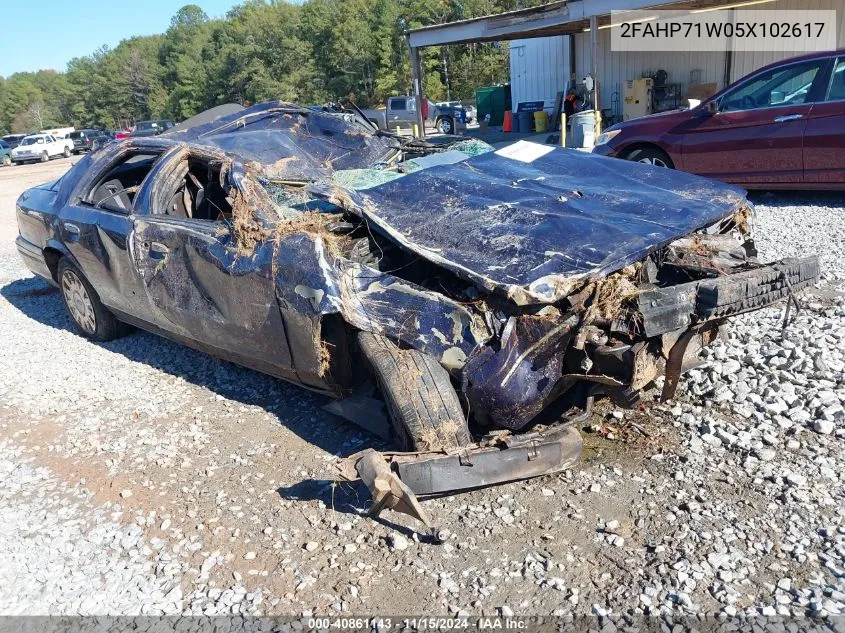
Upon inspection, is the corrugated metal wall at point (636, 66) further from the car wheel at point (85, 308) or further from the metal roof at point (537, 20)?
the car wheel at point (85, 308)

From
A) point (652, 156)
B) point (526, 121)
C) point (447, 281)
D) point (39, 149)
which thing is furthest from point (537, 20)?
point (39, 149)

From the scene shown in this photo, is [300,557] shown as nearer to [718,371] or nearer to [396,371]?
[396,371]

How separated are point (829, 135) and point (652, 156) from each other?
192cm

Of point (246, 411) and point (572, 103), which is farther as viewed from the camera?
point (572, 103)

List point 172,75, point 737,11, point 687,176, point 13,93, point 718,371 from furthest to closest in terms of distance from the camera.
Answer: point 13,93, point 172,75, point 737,11, point 687,176, point 718,371

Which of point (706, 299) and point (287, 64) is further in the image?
point (287, 64)

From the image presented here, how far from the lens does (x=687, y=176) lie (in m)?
4.20

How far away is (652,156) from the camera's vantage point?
8.39 meters

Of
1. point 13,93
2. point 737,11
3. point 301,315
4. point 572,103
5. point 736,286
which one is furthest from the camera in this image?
point 13,93

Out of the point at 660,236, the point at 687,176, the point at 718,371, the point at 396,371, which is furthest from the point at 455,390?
the point at 687,176

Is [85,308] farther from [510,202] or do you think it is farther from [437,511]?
[437,511]

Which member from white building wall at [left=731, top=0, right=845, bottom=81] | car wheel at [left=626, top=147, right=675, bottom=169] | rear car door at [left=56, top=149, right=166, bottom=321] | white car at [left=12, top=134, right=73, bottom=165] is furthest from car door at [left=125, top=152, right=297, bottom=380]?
white car at [left=12, top=134, right=73, bottom=165]

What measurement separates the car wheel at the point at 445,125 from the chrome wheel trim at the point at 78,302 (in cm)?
2182

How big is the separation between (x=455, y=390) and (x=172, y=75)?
7834 cm
